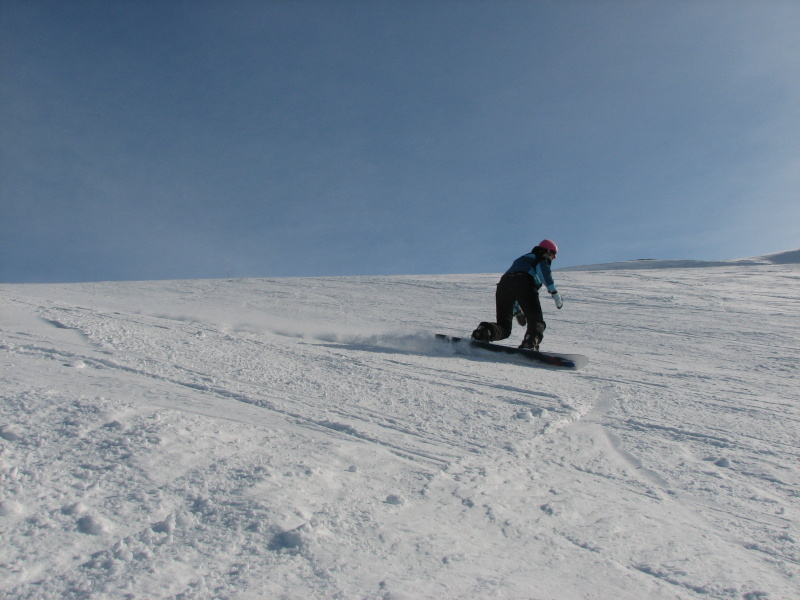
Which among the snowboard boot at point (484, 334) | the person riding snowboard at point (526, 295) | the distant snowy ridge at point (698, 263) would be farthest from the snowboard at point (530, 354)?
the distant snowy ridge at point (698, 263)

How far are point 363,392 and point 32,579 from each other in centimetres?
267

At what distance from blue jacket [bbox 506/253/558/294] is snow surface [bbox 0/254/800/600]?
6.07 ft

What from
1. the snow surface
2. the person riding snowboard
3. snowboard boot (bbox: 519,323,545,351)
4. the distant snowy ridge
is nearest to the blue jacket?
the person riding snowboard

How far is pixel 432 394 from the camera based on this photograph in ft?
14.3

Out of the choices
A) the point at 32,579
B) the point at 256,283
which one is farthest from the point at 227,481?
the point at 256,283

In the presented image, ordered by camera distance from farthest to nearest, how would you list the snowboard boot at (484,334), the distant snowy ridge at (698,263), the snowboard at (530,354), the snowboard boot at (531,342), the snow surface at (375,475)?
1. the distant snowy ridge at (698,263)
2. the snowboard boot at (484,334)
3. the snowboard boot at (531,342)
4. the snowboard at (530,354)
5. the snow surface at (375,475)

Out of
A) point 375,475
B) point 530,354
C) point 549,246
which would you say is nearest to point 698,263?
Answer: point 549,246

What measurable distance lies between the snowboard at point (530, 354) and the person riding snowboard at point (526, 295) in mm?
210

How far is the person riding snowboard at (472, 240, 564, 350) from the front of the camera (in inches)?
284

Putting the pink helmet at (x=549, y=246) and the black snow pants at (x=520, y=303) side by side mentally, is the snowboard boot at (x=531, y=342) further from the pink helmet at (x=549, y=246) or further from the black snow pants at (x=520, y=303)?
the pink helmet at (x=549, y=246)

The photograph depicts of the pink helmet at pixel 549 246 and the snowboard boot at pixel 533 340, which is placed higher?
the pink helmet at pixel 549 246

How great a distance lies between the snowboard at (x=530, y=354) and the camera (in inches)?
244

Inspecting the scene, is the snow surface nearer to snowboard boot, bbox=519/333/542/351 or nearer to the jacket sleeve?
snowboard boot, bbox=519/333/542/351

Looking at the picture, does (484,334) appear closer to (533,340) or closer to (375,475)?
(533,340)
